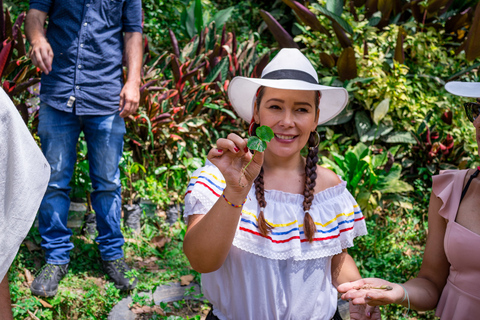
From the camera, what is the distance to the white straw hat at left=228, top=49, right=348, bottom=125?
69.4 inches

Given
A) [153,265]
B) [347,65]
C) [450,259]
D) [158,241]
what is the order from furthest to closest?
[347,65] < [158,241] < [153,265] < [450,259]

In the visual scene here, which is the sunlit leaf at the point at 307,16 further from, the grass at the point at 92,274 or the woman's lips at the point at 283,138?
the woman's lips at the point at 283,138

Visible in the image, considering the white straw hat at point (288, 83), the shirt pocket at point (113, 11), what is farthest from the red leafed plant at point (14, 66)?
the white straw hat at point (288, 83)

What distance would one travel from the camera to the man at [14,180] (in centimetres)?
106

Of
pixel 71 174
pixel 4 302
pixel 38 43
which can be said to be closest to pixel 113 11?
pixel 38 43

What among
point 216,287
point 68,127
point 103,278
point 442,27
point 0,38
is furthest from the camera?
point 442,27

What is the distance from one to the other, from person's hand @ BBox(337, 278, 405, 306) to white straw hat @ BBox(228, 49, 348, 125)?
802 mm

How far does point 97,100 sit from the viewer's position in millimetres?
2824

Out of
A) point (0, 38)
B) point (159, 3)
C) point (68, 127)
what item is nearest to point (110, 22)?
point (68, 127)

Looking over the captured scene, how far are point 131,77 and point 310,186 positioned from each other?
160 centimetres

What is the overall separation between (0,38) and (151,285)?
7.58 ft

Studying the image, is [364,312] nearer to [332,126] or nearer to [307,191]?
[307,191]

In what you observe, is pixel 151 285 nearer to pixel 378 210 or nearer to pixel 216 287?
pixel 216 287

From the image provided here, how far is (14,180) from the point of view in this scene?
108 centimetres
